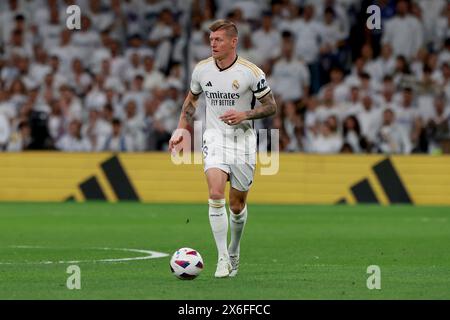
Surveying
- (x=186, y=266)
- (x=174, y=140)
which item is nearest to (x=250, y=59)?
(x=174, y=140)

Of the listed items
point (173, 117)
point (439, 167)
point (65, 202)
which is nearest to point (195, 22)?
point (173, 117)

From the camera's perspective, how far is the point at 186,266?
11.3 metres

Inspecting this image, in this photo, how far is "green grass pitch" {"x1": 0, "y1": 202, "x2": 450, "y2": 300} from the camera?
1052 centimetres

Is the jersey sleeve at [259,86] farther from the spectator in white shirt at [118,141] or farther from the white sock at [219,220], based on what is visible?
the spectator in white shirt at [118,141]

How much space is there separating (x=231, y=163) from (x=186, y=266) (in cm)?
123

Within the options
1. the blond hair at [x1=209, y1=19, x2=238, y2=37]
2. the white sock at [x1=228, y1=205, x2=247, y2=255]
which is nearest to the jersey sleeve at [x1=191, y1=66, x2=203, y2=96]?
the blond hair at [x1=209, y1=19, x2=238, y2=37]

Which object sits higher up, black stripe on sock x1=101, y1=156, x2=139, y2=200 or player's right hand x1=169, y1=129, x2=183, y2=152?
black stripe on sock x1=101, y1=156, x2=139, y2=200

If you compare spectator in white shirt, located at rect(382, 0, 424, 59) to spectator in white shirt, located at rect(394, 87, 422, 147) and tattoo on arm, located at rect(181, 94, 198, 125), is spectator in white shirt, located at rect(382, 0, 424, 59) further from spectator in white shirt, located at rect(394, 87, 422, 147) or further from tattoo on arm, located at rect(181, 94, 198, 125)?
tattoo on arm, located at rect(181, 94, 198, 125)

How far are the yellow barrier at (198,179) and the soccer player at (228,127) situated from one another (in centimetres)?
1250

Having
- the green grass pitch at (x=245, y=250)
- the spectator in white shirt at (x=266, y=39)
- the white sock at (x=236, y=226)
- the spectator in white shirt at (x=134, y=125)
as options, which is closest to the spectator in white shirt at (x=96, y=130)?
the spectator in white shirt at (x=134, y=125)

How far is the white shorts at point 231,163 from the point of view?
12.0 meters

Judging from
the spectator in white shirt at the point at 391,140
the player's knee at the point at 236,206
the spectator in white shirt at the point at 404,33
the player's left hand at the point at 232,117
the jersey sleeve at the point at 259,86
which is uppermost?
the spectator in white shirt at the point at 404,33

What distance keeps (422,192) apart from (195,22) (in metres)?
7.12

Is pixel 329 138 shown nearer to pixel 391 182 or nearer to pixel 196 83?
pixel 391 182
